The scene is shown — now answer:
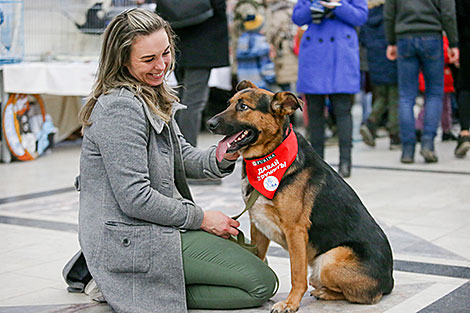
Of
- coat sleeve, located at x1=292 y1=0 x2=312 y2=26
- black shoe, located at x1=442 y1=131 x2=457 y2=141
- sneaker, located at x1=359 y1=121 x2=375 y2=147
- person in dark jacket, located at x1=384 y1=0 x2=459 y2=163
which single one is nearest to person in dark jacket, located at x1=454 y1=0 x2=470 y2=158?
person in dark jacket, located at x1=384 y1=0 x2=459 y2=163

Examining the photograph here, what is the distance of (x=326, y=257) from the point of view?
10.4 ft

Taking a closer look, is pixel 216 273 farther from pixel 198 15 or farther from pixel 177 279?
pixel 198 15

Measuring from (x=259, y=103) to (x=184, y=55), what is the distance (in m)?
3.21

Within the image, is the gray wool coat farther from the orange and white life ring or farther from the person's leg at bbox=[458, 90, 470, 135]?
the person's leg at bbox=[458, 90, 470, 135]

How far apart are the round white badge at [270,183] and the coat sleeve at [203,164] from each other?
0.27 metres

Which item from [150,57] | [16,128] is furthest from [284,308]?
[16,128]

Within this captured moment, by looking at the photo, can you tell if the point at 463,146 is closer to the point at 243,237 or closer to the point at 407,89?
the point at 407,89

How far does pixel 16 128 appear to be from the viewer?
793 cm

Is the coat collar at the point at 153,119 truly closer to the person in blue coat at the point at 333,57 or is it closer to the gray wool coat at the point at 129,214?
the gray wool coat at the point at 129,214

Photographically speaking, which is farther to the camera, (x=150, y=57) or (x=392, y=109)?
(x=392, y=109)

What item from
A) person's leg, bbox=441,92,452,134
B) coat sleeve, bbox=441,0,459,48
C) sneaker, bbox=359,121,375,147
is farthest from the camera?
person's leg, bbox=441,92,452,134

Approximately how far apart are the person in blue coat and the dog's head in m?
3.35

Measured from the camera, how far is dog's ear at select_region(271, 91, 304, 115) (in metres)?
3.14

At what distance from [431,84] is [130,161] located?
529 centimetres
